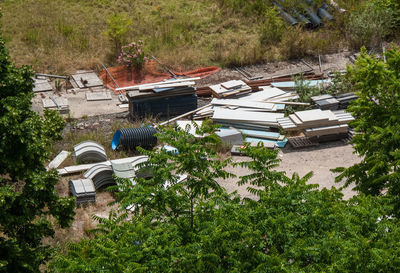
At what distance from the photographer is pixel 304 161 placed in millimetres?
13891

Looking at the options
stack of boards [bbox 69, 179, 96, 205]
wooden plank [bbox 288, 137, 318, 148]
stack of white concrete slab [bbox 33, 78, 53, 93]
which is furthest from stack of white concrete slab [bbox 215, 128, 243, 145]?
stack of white concrete slab [bbox 33, 78, 53, 93]

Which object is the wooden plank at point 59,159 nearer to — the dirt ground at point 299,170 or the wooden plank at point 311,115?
the dirt ground at point 299,170

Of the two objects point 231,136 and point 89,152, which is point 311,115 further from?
point 89,152

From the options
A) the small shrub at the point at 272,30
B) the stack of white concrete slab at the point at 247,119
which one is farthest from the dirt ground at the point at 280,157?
the small shrub at the point at 272,30

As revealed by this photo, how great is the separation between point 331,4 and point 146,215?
18838 millimetres

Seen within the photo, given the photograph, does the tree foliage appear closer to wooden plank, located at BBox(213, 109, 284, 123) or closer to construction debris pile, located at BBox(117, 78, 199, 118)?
wooden plank, located at BBox(213, 109, 284, 123)

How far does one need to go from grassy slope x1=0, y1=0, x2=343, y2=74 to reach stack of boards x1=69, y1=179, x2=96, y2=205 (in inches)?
315

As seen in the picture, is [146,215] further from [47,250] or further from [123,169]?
[123,169]

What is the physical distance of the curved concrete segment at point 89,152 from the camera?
13188mm

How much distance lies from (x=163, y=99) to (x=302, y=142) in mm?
4422

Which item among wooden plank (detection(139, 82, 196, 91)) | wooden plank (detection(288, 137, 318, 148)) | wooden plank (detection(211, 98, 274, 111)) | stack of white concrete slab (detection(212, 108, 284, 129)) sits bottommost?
wooden plank (detection(288, 137, 318, 148))

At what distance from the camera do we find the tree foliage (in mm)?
5887

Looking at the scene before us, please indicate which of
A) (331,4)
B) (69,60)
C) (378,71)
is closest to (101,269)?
(378,71)

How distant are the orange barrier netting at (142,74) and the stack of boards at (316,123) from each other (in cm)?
525
